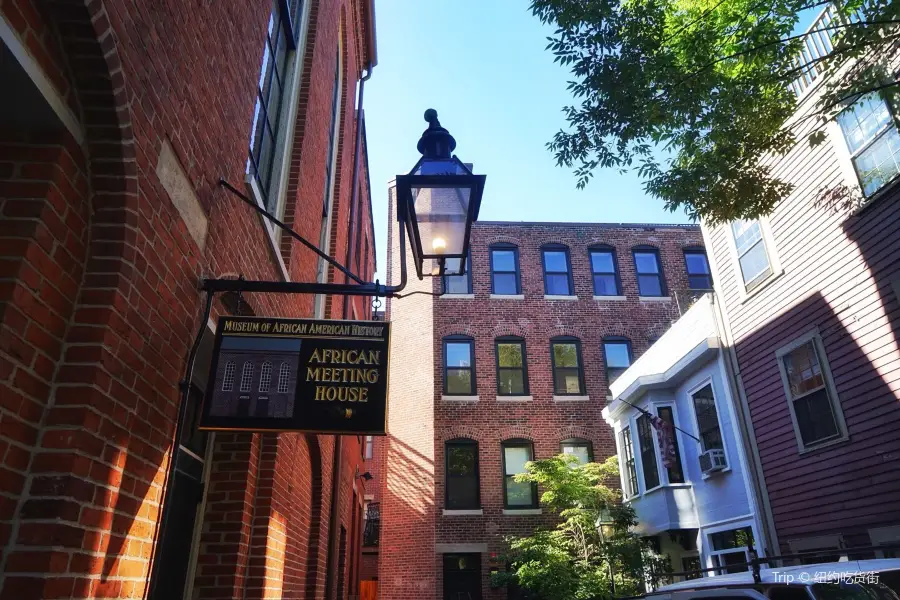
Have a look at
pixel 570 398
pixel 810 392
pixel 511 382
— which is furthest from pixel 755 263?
pixel 511 382

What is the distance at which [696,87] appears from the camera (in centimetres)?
737

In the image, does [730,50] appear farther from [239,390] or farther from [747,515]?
[747,515]

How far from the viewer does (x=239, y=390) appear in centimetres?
338

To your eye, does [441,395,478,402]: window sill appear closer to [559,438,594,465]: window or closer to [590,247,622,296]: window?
[559,438,594,465]: window

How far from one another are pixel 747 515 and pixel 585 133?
7.66 m

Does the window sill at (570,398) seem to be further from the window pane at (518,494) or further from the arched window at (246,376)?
the arched window at (246,376)

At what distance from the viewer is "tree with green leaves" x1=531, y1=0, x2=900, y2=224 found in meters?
7.27

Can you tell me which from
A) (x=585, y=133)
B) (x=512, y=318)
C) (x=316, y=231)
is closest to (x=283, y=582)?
(x=316, y=231)

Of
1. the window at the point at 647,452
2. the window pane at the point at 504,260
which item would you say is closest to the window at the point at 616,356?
the window pane at the point at 504,260

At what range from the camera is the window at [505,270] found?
21875mm

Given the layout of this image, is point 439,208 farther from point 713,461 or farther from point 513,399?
point 513,399

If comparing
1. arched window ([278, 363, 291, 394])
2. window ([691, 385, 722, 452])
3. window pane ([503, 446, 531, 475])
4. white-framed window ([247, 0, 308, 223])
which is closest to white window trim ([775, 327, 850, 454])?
window ([691, 385, 722, 452])

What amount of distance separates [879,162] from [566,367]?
517 inches

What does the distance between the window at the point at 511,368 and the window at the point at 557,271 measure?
2.40 m
